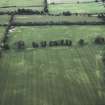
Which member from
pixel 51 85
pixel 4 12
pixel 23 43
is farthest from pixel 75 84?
pixel 4 12

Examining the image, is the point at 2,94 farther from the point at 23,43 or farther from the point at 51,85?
the point at 23,43

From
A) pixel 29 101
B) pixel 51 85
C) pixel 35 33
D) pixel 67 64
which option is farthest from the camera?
pixel 35 33

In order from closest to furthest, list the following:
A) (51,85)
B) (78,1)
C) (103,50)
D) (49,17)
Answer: (51,85), (103,50), (49,17), (78,1)

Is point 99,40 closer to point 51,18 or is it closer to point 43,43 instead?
point 43,43

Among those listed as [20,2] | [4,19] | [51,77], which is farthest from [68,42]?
[20,2]

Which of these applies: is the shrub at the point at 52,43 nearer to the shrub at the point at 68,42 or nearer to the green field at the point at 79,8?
the shrub at the point at 68,42

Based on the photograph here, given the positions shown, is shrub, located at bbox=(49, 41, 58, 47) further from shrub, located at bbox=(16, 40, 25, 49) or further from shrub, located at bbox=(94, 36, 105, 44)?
shrub, located at bbox=(94, 36, 105, 44)

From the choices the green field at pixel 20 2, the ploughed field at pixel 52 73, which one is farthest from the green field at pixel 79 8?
the ploughed field at pixel 52 73

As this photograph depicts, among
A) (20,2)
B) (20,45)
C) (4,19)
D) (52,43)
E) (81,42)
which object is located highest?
(20,2)
